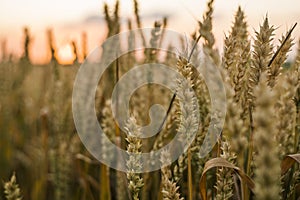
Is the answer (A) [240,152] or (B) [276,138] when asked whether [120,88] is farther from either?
(A) [240,152]

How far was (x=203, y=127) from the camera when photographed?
1.11 metres

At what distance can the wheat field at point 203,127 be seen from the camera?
61cm

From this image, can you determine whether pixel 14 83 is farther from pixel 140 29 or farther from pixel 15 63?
pixel 140 29

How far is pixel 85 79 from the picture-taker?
1.90m

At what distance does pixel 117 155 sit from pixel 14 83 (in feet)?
4.46

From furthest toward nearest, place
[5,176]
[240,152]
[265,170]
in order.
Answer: [5,176]
[240,152]
[265,170]

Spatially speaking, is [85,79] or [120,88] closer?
[120,88]

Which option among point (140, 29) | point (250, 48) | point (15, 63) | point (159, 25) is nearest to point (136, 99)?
point (140, 29)

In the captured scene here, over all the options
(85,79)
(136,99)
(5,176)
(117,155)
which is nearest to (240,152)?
(117,155)

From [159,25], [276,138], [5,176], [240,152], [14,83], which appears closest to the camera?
[240,152]

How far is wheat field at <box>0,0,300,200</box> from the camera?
0.61 m

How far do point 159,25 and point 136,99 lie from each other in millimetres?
413

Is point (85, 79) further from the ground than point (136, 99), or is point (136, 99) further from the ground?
point (85, 79)

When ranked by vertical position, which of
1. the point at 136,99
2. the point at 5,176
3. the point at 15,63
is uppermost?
the point at 15,63
